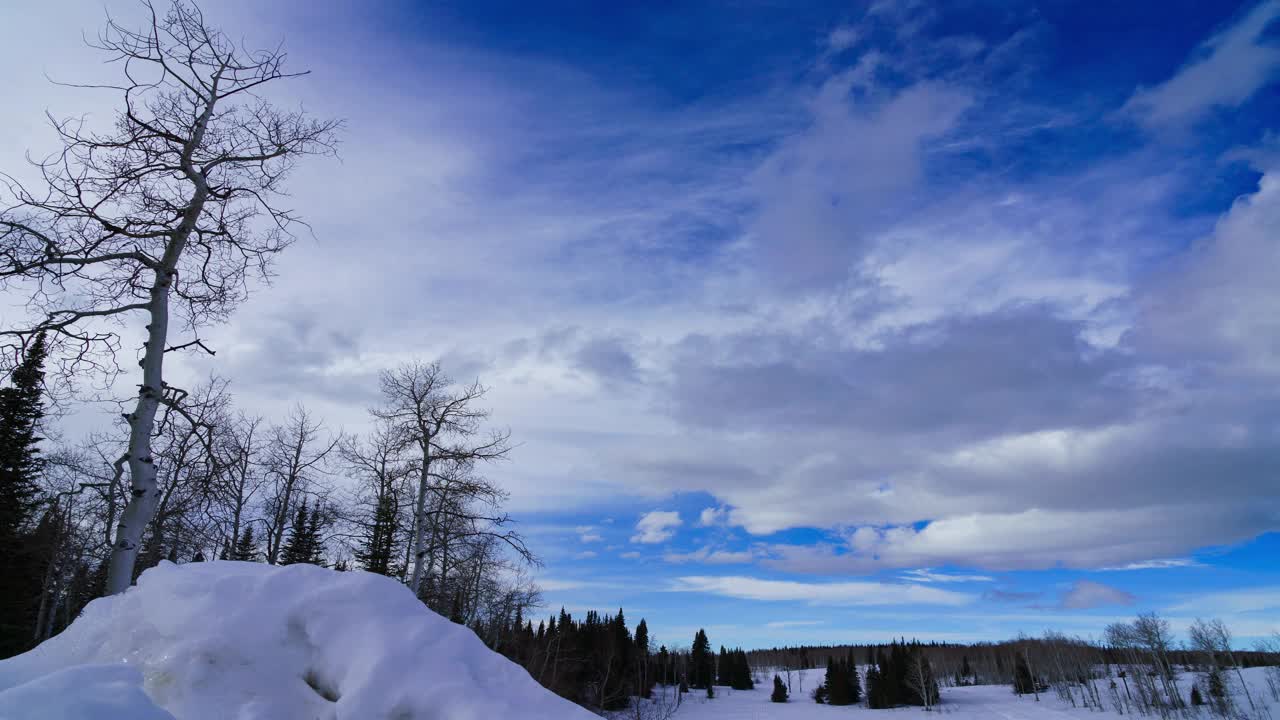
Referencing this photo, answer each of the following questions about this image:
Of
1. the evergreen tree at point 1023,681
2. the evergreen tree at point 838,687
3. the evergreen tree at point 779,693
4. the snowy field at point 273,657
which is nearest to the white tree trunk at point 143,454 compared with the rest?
the snowy field at point 273,657

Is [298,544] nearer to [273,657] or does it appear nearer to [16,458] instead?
[16,458]

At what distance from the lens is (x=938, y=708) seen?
311 feet

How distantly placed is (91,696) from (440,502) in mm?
16254

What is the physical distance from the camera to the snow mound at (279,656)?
12.1 feet

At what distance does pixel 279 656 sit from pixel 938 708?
113 m

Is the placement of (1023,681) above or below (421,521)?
below

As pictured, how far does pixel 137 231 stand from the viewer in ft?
27.7

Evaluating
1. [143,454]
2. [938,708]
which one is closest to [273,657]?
[143,454]

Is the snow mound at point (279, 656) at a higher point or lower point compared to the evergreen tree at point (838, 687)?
higher

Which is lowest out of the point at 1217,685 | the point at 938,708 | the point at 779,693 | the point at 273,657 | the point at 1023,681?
the point at 938,708

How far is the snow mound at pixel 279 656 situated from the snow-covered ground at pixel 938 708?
7497 centimetres

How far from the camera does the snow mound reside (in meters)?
3.70

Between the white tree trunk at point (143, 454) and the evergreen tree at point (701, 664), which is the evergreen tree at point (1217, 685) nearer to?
the evergreen tree at point (701, 664)

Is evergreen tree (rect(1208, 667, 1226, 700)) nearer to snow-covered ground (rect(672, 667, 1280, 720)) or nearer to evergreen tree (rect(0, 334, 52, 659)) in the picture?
snow-covered ground (rect(672, 667, 1280, 720))
